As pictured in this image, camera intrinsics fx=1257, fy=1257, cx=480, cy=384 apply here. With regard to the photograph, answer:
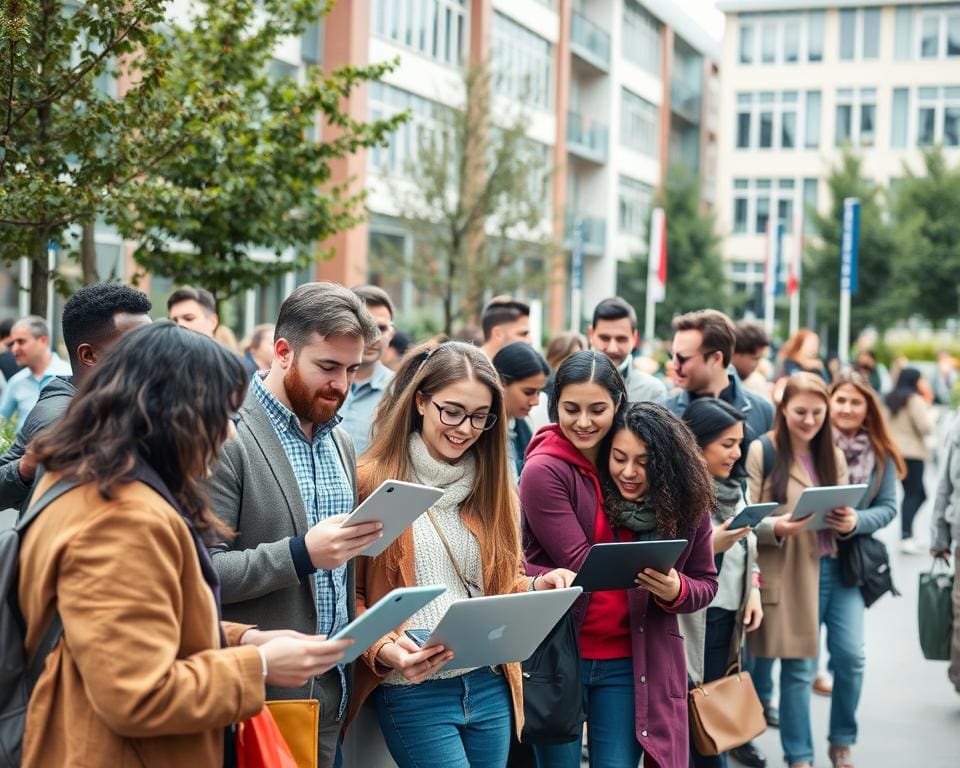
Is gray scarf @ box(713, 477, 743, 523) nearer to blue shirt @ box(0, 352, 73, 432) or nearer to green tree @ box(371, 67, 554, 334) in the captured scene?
blue shirt @ box(0, 352, 73, 432)

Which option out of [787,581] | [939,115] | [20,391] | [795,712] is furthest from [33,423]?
[939,115]

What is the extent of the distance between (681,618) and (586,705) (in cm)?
80

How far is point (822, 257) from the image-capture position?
3988cm

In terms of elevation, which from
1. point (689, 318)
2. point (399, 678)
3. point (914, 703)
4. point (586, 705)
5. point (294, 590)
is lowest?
point (914, 703)

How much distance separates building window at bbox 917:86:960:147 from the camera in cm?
5478

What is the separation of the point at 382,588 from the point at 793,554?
3365 mm

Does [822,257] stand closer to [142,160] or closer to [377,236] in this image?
[377,236]

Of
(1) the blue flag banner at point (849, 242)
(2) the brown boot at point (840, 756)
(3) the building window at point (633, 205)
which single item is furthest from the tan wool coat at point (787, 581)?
(3) the building window at point (633, 205)

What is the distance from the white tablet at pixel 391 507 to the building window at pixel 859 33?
5686cm

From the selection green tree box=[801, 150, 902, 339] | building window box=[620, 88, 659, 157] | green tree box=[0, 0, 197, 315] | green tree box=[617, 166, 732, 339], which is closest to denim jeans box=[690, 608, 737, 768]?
green tree box=[0, 0, 197, 315]

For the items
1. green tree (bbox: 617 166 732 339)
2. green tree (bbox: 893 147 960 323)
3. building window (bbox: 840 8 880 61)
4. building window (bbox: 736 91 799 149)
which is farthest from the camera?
building window (bbox: 736 91 799 149)

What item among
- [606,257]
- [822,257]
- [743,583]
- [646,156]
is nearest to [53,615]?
[743,583]

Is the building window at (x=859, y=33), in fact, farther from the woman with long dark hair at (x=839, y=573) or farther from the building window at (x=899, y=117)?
the woman with long dark hair at (x=839, y=573)

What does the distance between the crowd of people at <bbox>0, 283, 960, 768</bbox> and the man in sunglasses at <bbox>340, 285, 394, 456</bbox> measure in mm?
20
